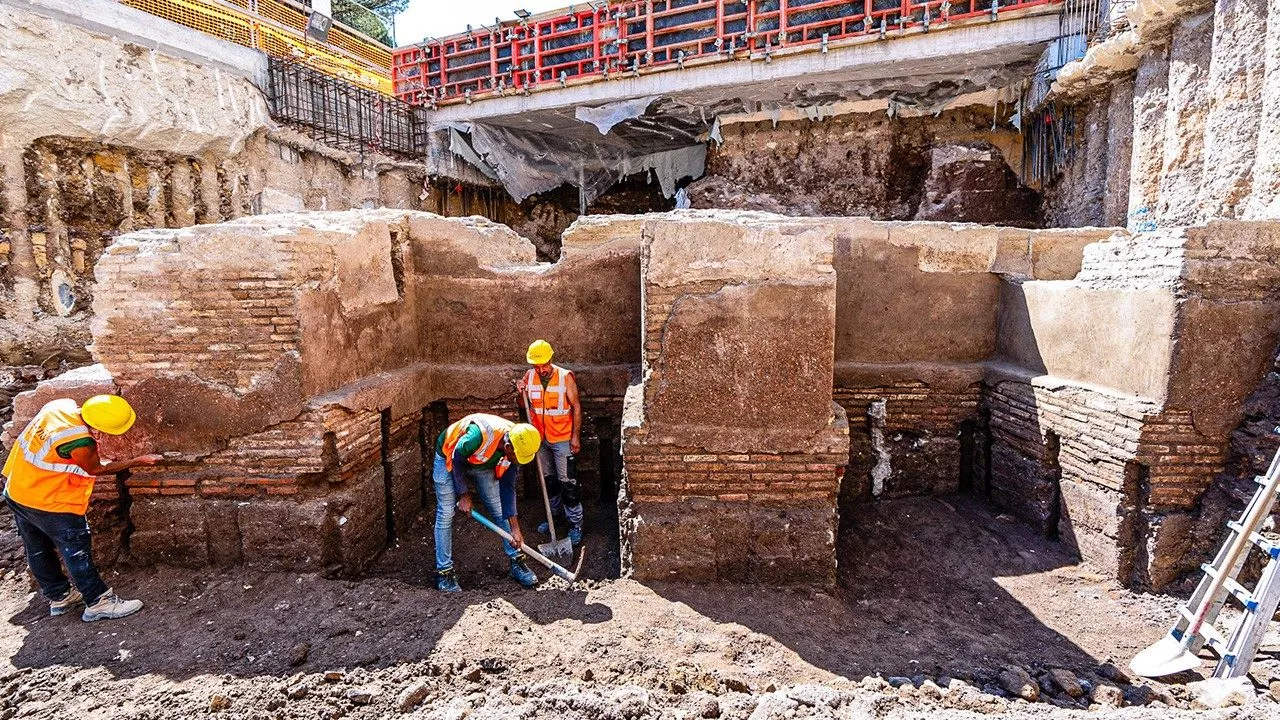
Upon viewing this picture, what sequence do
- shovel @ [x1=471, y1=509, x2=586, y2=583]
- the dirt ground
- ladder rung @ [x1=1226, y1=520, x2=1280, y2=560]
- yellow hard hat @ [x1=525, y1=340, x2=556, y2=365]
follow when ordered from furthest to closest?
yellow hard hat @ [x1=525, y1=340, x2=556, y2=365], shovel @ [x1=471, y1=509, x2=586, y2=583], ladder rung @ [x1=1226, y1=520, x2=1280, y2=560], the dirt ground

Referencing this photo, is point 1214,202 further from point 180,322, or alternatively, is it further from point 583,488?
point 180,322

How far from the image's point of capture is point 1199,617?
3049 mm

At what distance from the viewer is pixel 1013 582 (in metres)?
3.85

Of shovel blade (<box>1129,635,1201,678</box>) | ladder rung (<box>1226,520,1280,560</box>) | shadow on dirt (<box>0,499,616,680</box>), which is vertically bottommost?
shovel blade (<box>1129,635,1201,678</box>)

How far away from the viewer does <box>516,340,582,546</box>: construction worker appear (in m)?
4.40

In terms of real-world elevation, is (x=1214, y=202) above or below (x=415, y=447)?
above

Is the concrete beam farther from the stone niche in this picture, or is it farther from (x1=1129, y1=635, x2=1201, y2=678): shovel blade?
(x1=1129, y1=635, x2=1201, y2=678): shovel blade

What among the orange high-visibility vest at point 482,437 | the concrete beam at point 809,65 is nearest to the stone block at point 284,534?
the orange high-visibility vest at point 482,437

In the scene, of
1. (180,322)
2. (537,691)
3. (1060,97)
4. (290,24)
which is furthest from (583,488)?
(290,24)

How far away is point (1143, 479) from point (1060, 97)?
7.04 m

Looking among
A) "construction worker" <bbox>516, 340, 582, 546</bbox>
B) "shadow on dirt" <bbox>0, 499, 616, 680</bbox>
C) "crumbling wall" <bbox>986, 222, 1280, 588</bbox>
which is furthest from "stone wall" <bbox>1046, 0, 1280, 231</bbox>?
"shadow on dirt" <bbox>0, 499, 616, 680</bbox>

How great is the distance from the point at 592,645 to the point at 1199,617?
9.58 ft

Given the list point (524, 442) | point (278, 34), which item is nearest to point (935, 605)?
point (524, 442)

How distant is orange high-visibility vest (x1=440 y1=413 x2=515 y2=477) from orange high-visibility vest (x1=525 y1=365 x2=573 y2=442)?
0.52 m
